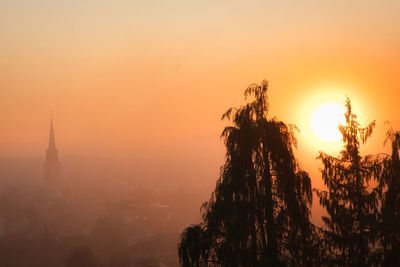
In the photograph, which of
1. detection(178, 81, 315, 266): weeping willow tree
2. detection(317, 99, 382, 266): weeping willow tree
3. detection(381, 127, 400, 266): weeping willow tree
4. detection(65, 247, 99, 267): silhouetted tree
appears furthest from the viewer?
detection(65, 247, 99, 267): silhouetted tree

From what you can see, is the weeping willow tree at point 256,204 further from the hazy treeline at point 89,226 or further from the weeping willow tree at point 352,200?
the hazy treeline at point 89,226

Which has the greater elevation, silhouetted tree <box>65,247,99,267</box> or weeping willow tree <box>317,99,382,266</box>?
weeping willow tree <box>317,99,382,266</box>

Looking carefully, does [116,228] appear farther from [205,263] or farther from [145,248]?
[205,263]

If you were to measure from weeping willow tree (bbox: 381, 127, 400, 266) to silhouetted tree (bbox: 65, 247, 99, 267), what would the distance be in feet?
233

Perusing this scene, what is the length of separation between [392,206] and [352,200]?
1.87m

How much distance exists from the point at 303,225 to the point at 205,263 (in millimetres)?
3199

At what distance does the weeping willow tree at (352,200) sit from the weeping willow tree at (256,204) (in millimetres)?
2443

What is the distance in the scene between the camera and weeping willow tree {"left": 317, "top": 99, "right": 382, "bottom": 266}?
54.0 ft

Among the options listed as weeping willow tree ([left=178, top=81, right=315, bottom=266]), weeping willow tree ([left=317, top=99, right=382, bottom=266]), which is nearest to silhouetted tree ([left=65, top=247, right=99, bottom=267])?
weeping willow tree ([left=317, top=99, right=382, bottom=266])

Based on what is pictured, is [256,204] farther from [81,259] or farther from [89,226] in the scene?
[89,226]

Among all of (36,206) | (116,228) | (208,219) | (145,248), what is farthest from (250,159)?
Result: (36,206)

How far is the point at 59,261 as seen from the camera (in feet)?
301

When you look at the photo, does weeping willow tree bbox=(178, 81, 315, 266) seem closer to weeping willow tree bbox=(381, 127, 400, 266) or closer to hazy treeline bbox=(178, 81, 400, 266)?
hazy treeline bbox=(178, 81, 400, 266)

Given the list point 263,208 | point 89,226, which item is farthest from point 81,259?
point 263,208
